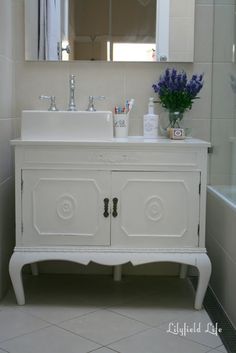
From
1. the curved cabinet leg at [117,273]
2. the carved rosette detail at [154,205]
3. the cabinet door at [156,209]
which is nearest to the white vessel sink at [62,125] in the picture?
the cabinet door at [156,209]

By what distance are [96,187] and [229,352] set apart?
0.88m

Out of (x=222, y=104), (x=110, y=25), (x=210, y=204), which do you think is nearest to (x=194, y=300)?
(x=210, y=204)

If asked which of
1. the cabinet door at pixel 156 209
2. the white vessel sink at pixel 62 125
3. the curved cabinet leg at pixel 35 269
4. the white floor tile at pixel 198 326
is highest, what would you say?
the white vessel sink at pixel 62 125

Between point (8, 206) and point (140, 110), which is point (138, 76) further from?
point (8, 206)

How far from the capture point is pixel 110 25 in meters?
2.78

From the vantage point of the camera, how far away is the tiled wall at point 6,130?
8.39 ft

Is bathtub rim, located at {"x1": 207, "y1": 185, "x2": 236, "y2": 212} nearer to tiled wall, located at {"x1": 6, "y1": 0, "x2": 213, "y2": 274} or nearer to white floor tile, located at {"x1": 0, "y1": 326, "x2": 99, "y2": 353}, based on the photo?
tiled wall, located at {"x1": 6, "y1": 0, "x2": 213, "y2": 274}

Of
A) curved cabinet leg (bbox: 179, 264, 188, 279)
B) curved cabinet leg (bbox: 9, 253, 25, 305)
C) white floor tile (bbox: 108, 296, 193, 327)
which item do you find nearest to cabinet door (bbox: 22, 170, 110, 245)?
curved cabinet leg (bbox: 9, 253, 25, 305)

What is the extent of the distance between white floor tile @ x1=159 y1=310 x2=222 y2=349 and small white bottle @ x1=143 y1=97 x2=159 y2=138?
0.92 m

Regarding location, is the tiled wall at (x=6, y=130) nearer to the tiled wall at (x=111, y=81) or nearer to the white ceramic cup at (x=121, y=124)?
the tiled wall at (x=111, y=81)

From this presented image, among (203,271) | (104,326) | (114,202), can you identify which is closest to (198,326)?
(203,271)

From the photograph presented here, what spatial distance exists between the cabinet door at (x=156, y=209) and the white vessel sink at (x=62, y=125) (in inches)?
9.4

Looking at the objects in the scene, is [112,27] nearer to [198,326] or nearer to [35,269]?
[35,269]

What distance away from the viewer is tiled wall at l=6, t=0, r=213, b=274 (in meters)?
2.85
